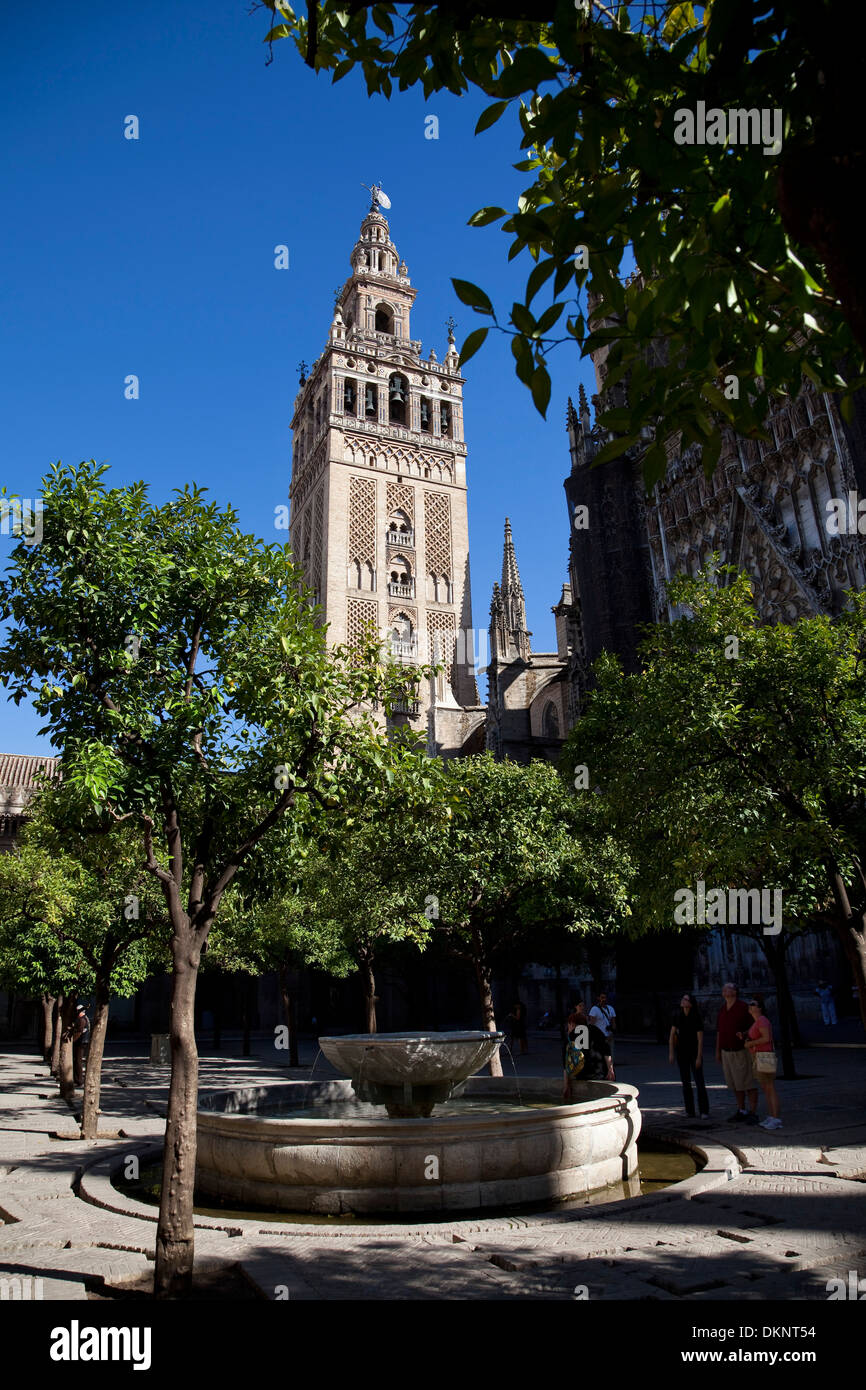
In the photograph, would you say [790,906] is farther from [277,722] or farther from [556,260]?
[556,260]

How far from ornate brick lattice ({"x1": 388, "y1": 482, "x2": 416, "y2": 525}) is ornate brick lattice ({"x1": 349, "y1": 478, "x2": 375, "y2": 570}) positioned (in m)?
1.28

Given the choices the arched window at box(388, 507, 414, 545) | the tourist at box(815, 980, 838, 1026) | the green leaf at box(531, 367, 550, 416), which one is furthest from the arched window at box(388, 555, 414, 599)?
the green leaf at box(531, 367, 550, 416)

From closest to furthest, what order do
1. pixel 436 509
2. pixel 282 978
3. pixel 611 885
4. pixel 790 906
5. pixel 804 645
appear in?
1. pixel 804 645
2. pixel 790 906
3. pixel 611 885
4. pixel 282 978
5. pixel 436 509

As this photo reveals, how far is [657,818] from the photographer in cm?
1142

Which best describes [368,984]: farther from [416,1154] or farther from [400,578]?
[400,578]

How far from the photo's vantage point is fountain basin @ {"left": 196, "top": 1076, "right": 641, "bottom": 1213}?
7.01 metres

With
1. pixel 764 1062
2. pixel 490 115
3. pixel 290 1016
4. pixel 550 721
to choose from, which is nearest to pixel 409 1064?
pixel 764 1062

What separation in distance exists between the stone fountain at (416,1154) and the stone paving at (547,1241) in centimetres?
33

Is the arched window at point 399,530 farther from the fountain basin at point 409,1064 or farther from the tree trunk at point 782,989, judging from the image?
the fountain basin at point 409,1064

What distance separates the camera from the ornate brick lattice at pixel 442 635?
5234 centimetres

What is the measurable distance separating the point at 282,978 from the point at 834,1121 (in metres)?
→ 18.2

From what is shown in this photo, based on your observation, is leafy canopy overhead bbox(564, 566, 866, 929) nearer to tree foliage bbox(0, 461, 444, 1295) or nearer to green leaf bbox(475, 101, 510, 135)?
tree foliage bbox(0, 461, 444, 1295)

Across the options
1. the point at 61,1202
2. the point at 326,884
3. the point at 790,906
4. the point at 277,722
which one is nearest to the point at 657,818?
the point at 790,906

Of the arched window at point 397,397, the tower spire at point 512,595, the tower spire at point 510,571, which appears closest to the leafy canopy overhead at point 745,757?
the tower spire at point 512,595
